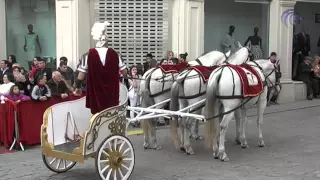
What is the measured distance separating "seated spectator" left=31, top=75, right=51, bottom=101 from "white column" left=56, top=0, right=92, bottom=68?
10.8 ft

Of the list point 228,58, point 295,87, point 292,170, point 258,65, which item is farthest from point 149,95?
point 295,87

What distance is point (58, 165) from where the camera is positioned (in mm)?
7152

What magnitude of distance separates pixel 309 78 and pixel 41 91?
432 inches

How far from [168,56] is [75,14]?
9.44 ft

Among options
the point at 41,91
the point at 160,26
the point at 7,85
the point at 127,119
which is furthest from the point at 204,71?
the point at 160,26

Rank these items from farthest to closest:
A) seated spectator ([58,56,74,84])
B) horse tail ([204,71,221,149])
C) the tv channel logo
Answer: the tv channel logo → seated spectator ([58,56,74,84]) → horse tail ([204,71,221,149])

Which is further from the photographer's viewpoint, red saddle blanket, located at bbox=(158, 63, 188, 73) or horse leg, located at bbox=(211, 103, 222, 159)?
red saddle blanket, located at bbox=(158, 63, 188, 73)

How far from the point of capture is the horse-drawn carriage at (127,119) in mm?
6305

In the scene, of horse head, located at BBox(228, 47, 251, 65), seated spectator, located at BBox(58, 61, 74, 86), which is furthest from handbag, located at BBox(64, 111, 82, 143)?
seated spectator, located at BBox(58, 61, 74, 86)

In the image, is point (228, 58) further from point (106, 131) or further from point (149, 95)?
point (106, 131)

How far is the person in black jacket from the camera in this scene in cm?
1692

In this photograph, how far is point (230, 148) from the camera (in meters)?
9.27

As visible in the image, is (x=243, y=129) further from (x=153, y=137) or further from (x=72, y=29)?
(x=72, y=29)

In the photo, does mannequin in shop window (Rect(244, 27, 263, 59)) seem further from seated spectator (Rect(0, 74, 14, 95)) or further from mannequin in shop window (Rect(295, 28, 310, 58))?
seated spectator (Rect(0, 74, 14, 95))
